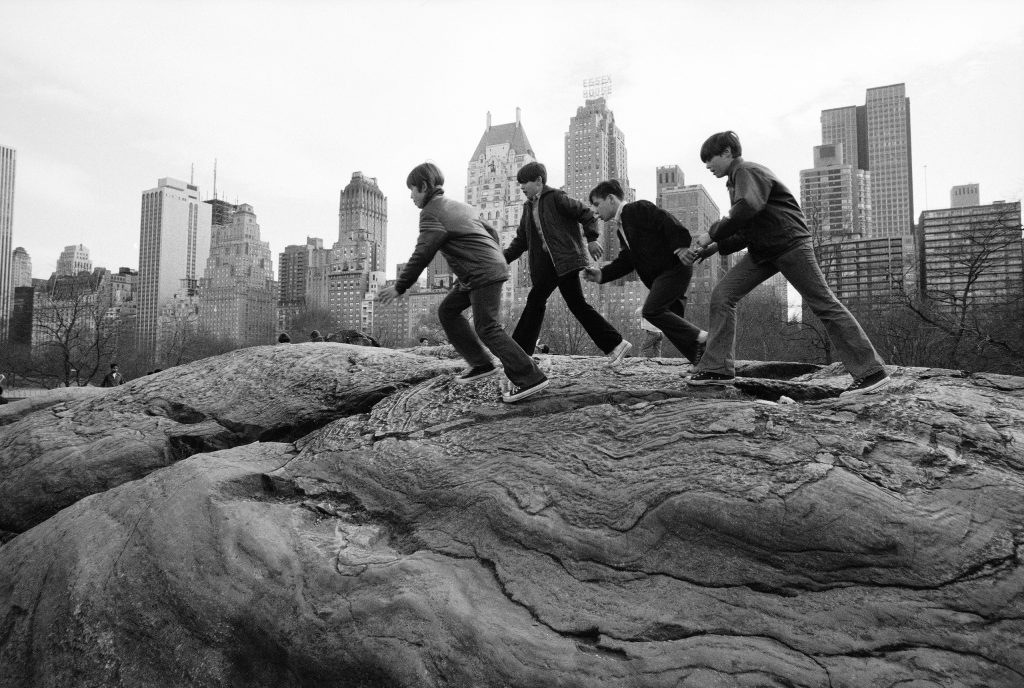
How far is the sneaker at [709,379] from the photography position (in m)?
6.03

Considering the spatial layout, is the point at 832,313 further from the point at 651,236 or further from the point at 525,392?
the point at 525,392

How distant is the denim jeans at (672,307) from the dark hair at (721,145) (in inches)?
43.2

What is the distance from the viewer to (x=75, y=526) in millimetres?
5562

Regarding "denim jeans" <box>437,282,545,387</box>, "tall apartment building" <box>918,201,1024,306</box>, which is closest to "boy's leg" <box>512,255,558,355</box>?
"denim jeans" <box>437,282,545,387</box>

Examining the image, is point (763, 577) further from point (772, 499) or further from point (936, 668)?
point (936, 668)

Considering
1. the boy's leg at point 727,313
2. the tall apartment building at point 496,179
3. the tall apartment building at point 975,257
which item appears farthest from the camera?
the tall apartment building at point 496,179

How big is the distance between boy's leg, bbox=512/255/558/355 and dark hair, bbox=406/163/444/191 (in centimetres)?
133

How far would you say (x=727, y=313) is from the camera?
602 centimetres

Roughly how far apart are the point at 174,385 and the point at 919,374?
7841 millimetres

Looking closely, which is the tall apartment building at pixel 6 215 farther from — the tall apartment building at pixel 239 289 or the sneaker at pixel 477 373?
the sneaker at pixel 477 373

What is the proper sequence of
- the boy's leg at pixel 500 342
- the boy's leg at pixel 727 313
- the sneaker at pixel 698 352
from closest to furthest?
the boy's leg at pixel 727 313 → the boy's leg at pixel 500 342 → the sneaker at pixel 698 352

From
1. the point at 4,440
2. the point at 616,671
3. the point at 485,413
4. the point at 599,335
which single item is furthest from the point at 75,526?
the point at 599,335

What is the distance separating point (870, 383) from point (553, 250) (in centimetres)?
308

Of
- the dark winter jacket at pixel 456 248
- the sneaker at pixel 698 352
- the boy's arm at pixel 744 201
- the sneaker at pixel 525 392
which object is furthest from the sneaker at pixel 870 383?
the dark winter jacket at pixel 456 248
